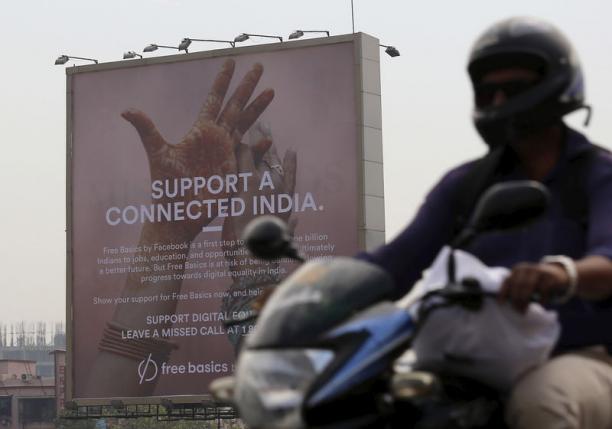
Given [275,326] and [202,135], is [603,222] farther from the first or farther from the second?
[202,135]

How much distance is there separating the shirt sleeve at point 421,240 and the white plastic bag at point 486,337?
422 mm

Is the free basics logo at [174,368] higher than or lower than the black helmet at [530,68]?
lower

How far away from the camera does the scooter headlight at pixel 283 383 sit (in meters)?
2.82

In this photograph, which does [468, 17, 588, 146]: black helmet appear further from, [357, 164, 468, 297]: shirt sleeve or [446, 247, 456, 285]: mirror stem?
[446, 247, 456, 285]: mirror stem

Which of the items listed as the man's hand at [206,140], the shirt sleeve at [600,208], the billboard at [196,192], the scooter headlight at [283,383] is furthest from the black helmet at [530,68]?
the man's hand at [206,140]

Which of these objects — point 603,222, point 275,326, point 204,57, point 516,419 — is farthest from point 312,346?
point 204,57

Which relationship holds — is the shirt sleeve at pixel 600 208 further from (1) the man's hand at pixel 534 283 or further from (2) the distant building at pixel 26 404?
(2) the distant building at pixel 26 404

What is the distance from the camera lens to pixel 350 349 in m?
2.87

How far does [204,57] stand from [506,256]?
113 ft

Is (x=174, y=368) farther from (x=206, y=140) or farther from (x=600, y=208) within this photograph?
(x=600, y=208)

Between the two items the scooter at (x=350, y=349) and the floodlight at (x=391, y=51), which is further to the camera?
the floodlight at (x=391, y=51)

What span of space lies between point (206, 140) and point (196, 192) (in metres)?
1.13

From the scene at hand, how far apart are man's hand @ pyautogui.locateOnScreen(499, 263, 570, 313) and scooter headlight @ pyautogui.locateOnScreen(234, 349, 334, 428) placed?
33cm

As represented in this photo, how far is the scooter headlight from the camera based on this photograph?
282 cm
